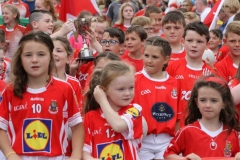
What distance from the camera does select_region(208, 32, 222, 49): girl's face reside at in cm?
1254

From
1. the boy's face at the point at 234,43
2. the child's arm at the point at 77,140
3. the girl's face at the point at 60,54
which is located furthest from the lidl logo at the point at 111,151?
the boy's face at the point at 234,43

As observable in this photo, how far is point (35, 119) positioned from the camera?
18.2ft

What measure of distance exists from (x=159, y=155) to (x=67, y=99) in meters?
2.03

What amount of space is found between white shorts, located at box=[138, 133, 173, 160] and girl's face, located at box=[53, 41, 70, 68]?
1484mm

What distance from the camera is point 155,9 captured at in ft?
43.2

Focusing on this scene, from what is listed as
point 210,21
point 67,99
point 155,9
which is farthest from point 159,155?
point 210,21

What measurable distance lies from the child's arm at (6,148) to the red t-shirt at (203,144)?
4.78 ft

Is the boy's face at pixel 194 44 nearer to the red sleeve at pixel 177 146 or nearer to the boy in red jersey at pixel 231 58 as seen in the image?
the boy in red jersey at pixel 231 58

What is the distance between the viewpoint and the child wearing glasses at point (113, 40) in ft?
31.8

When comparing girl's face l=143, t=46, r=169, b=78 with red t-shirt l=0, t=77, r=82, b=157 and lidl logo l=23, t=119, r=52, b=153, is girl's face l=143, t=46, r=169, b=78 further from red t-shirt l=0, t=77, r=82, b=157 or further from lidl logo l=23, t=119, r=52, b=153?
lidl logo l=23, t=119, r=52, b=153

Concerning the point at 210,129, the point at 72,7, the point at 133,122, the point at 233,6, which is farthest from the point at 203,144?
the point at 233,6

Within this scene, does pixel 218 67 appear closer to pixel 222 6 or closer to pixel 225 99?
pixel 225 99

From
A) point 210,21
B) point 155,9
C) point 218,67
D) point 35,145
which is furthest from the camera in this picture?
point 210,21

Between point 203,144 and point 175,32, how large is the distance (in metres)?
3.65
